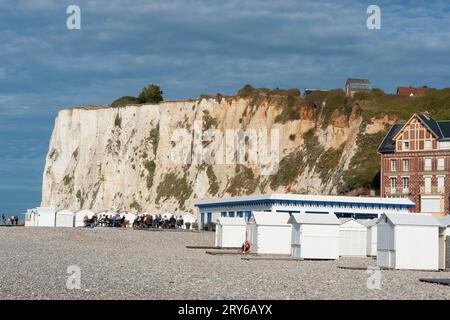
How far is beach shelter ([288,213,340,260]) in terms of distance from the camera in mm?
41750

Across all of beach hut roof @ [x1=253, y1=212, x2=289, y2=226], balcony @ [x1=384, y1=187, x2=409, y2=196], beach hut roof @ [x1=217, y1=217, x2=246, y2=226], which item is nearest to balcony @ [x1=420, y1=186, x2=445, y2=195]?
balcony @ [x1=384, y1=187, x2=409, y2=196]

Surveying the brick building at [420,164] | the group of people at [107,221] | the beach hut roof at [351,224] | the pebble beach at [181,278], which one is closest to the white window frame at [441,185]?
the brick building at [420,164]

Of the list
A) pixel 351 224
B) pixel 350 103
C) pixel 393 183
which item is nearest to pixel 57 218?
pixel 393 183

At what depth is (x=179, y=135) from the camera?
388ft

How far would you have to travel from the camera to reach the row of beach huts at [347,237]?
3425cm

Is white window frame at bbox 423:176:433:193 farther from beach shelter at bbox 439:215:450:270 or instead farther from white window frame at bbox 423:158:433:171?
beach shelter at bbox 439:215:450:270

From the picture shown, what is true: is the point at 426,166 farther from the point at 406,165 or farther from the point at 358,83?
the point at 358,83

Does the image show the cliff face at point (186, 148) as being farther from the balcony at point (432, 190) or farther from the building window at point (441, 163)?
the building window at point (441, 163)

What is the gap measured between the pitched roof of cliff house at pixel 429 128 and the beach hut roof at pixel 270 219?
3510 centimetres

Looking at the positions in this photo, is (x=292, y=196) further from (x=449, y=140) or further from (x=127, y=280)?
(x=127, y=280)

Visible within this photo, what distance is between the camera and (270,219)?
4628cm

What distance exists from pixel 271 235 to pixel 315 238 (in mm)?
4300
